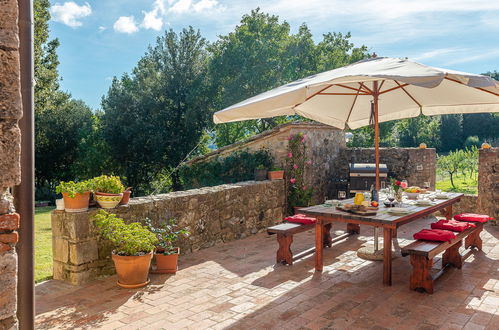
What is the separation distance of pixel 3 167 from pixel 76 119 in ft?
65.7

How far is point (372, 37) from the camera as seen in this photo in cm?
1980

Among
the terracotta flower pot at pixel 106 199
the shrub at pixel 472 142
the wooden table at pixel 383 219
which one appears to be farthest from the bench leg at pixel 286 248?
the shrub at pixel 472 142

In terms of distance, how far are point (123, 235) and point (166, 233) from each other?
1004 mm

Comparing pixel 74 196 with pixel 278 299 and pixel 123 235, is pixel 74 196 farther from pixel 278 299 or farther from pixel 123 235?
pixel 278 299

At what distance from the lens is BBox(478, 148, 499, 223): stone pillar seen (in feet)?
23.7

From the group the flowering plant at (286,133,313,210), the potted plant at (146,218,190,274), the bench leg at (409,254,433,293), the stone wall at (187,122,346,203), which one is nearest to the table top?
the bench leg at (409,254,433,293)

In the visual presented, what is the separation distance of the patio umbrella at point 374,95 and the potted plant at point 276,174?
192 centimetres

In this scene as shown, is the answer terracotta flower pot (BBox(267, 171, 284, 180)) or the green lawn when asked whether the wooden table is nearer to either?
terracotta flower pot (BBox(267, 171, 284, 180))

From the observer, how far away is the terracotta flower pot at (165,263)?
4.64 meters

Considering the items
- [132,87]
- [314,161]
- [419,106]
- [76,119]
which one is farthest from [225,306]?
[76,119]

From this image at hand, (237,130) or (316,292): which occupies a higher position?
(237,130)

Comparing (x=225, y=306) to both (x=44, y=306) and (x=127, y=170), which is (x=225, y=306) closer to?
(x=44, y=306)

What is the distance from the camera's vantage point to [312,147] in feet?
27.0

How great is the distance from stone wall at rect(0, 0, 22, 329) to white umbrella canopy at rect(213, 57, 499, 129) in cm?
261
